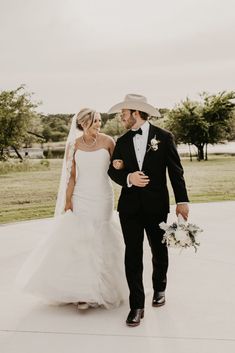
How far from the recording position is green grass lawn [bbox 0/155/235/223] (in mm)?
12702

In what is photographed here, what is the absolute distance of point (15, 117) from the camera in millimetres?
22469

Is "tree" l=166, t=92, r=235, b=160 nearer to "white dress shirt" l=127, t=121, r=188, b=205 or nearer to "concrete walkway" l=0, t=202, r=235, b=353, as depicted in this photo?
"concrete walkway" l=0, t=202, r=235, b=353

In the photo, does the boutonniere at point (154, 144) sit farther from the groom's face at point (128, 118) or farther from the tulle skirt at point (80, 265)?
the tulle skirt at point (80, 265)

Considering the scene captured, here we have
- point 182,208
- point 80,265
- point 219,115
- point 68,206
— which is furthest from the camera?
point 219,115

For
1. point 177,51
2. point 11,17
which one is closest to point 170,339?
point 11,17

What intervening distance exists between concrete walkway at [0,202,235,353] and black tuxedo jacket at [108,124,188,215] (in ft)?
3.03

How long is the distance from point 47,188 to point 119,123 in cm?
601

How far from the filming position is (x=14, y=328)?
4.11 m

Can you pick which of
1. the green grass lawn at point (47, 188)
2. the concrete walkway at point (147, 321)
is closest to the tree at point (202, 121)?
the green grass lawn at point (47, 188)

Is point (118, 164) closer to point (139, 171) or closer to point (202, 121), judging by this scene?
point (139, 171)

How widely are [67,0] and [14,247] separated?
406 inches

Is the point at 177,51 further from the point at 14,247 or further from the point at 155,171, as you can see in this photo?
the point at 155,171

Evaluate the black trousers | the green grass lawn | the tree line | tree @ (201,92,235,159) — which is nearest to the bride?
the black trousers

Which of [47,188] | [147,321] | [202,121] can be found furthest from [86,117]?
[202,121]
